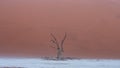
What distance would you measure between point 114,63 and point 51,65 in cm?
54

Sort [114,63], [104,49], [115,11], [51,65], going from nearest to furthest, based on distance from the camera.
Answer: [51,65] < [114,63] < [104,49] < [115,11]

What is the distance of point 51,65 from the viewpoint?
2400 mm

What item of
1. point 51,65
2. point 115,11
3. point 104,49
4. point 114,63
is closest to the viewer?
point 51,65

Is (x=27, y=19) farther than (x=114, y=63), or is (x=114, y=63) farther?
(x=27, y=19)

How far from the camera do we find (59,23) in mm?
4691

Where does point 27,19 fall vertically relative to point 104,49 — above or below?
above

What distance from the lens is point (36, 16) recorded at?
4875 mm

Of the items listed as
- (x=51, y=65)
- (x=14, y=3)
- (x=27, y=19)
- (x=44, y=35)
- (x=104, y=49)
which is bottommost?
(x=51, y=65)

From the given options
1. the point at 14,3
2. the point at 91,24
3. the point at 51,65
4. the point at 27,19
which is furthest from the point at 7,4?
the point at 51,65

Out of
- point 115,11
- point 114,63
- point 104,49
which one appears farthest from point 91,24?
point 114,63

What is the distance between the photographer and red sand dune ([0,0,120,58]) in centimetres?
435

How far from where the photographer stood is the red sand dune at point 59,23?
4.35 m

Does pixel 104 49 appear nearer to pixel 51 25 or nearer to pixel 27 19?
pixel 51 25

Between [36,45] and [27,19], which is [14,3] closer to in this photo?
[27,19]
